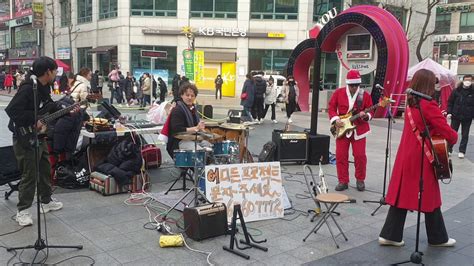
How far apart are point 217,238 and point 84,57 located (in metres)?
38.6

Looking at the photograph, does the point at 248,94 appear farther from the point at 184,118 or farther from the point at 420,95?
the point at 420,95

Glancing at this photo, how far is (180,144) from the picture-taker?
6.54 m

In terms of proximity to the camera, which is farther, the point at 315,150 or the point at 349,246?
the point at 315,150

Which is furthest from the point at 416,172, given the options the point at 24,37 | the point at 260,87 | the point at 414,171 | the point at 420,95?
the point at 24,37

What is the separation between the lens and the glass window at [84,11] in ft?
128

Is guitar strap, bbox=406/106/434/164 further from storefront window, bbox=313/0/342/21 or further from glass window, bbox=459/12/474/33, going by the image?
glass window, bbox=459/12/474/33

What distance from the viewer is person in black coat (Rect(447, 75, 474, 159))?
10305 mm

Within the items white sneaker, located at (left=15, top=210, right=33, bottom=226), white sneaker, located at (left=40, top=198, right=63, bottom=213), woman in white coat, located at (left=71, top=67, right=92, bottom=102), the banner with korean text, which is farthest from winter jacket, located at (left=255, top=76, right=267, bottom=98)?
white sneaker, located at (left=15, top=210, right=33, bottom=226)

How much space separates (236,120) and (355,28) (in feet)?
20.8

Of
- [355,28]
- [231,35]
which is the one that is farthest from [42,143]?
[231,35]

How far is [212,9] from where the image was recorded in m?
34.7

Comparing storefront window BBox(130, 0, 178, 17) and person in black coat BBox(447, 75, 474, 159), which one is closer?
person in black coat BBox(447, 75, 474, 159)

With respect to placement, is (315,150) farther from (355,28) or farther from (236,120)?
(355,28)

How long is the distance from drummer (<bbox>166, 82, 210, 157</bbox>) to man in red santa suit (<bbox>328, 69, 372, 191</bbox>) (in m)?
2.19
